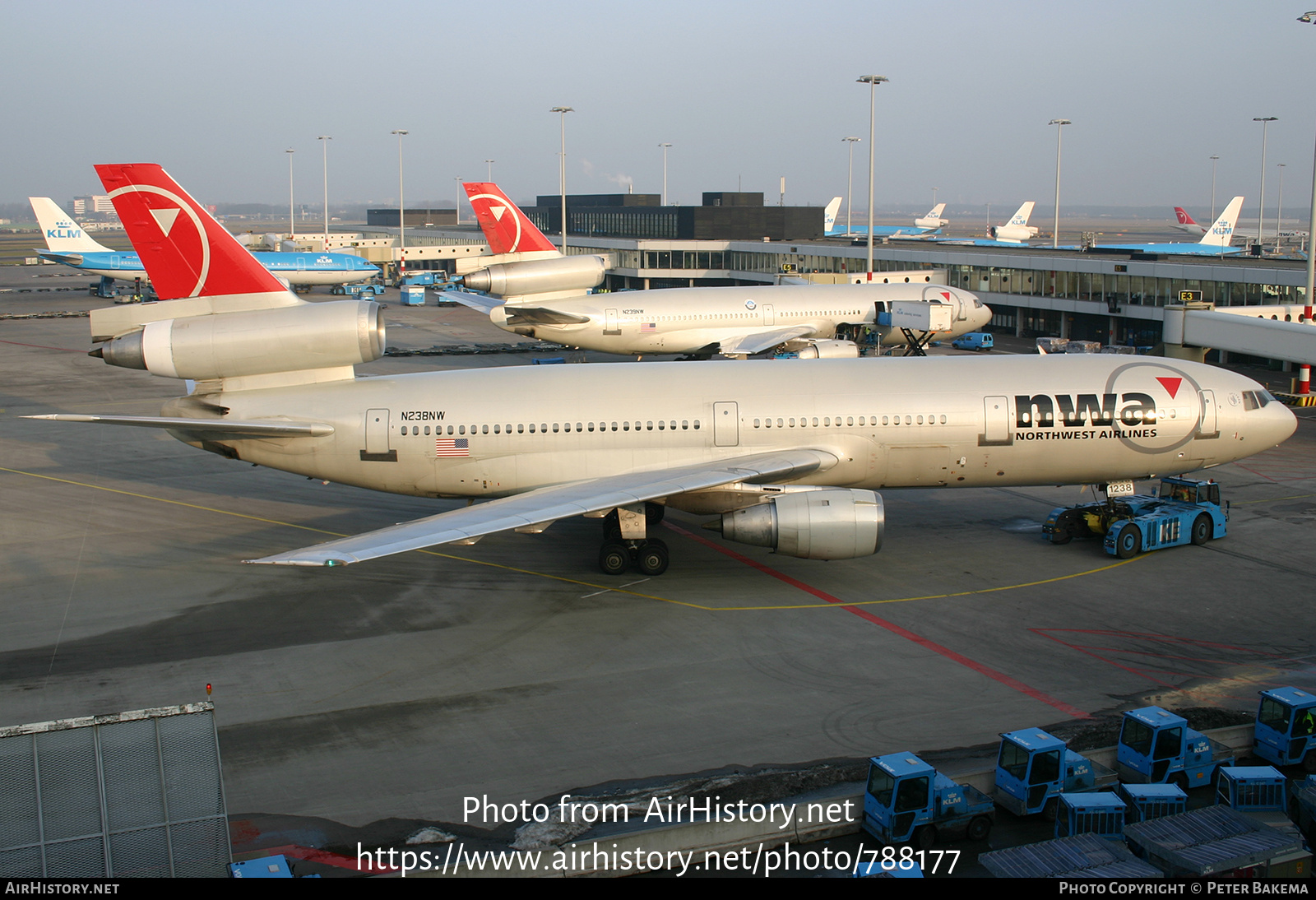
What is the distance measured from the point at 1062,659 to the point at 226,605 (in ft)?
60.5

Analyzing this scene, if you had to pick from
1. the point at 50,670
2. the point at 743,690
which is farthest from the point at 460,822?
the point at 50,670

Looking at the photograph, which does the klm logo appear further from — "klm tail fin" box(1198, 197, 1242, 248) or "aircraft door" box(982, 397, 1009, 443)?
"klm tail fin" box(1198, 197, 1242, 248)

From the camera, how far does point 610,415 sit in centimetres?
2634

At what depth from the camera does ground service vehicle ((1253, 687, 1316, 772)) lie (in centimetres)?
1543

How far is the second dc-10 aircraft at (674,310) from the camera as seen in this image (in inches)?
2154

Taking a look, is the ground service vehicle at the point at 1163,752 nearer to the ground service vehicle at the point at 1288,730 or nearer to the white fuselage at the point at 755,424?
the ground service vehicle at the point at 1288,730

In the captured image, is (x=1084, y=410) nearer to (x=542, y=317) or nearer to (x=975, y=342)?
(x=542, y=317)

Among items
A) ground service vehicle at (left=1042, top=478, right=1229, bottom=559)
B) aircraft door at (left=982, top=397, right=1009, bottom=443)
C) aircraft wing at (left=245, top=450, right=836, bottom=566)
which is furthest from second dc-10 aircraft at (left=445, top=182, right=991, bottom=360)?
aircraft wing at (left=245, top=450, right=836, bottom=566)

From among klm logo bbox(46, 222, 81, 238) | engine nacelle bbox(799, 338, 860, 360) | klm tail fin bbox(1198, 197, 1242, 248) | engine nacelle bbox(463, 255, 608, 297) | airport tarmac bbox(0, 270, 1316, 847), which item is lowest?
airport tarmac bbox(0, 270, 1316, 847)

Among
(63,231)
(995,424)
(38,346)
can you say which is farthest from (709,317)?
(63,231)

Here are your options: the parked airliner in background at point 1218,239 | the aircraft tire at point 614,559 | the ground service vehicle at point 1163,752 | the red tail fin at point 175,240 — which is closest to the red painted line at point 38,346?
the red tail fin at point 175,240

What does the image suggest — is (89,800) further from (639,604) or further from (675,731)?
(639,604)

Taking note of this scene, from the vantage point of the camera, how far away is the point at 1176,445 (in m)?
27.2

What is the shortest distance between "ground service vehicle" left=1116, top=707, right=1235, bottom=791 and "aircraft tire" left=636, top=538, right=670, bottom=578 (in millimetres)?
12330
